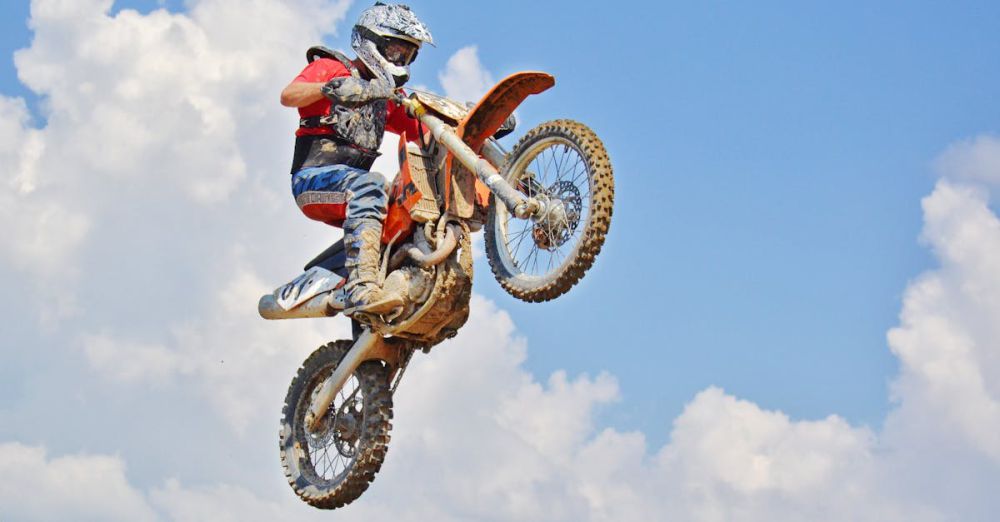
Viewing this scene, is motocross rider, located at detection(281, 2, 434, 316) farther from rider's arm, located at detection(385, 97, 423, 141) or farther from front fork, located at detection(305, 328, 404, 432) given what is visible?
front fork, located at detection(305, 328, 404, 432)

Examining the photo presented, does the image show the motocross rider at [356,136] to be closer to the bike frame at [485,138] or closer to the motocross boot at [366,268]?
the motocross boot at [366,268]

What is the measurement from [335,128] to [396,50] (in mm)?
974

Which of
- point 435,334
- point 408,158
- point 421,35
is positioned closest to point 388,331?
point 435,334

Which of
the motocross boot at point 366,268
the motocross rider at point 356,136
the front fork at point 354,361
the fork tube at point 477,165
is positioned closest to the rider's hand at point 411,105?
the fork tube at point 477,165

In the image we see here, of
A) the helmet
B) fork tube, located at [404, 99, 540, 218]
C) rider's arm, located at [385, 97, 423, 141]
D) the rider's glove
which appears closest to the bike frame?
fork tube, located at [404, 99, 540, 218]

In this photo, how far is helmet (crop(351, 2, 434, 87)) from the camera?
18516 mm

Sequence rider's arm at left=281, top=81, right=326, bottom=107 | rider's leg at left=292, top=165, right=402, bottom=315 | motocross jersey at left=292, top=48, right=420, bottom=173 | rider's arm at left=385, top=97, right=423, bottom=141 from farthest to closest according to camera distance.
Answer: rider's arm at left=385, top=97, right=423, bottom=141 → motocross jersey at left=292, top=48, right=420, bottom=173 → rider's arm at left=281, top=81, right=326, bottom=107 → rider's leg at left=292, top=165, right=402, bottom=315

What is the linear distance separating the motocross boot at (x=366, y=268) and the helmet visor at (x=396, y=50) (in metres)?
1.74

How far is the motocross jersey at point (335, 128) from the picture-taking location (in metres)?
18.5

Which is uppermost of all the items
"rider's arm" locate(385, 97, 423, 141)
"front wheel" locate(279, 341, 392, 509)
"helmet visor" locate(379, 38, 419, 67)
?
"helmet visor" locate(379, 38, 419, 67)

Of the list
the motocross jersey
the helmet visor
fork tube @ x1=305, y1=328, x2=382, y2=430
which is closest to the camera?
the motocross jersey

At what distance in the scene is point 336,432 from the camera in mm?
19578

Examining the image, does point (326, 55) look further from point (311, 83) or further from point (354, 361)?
point (354, 361)

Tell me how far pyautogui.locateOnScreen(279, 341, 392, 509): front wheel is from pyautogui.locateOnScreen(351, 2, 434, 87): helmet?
9.67 feet
